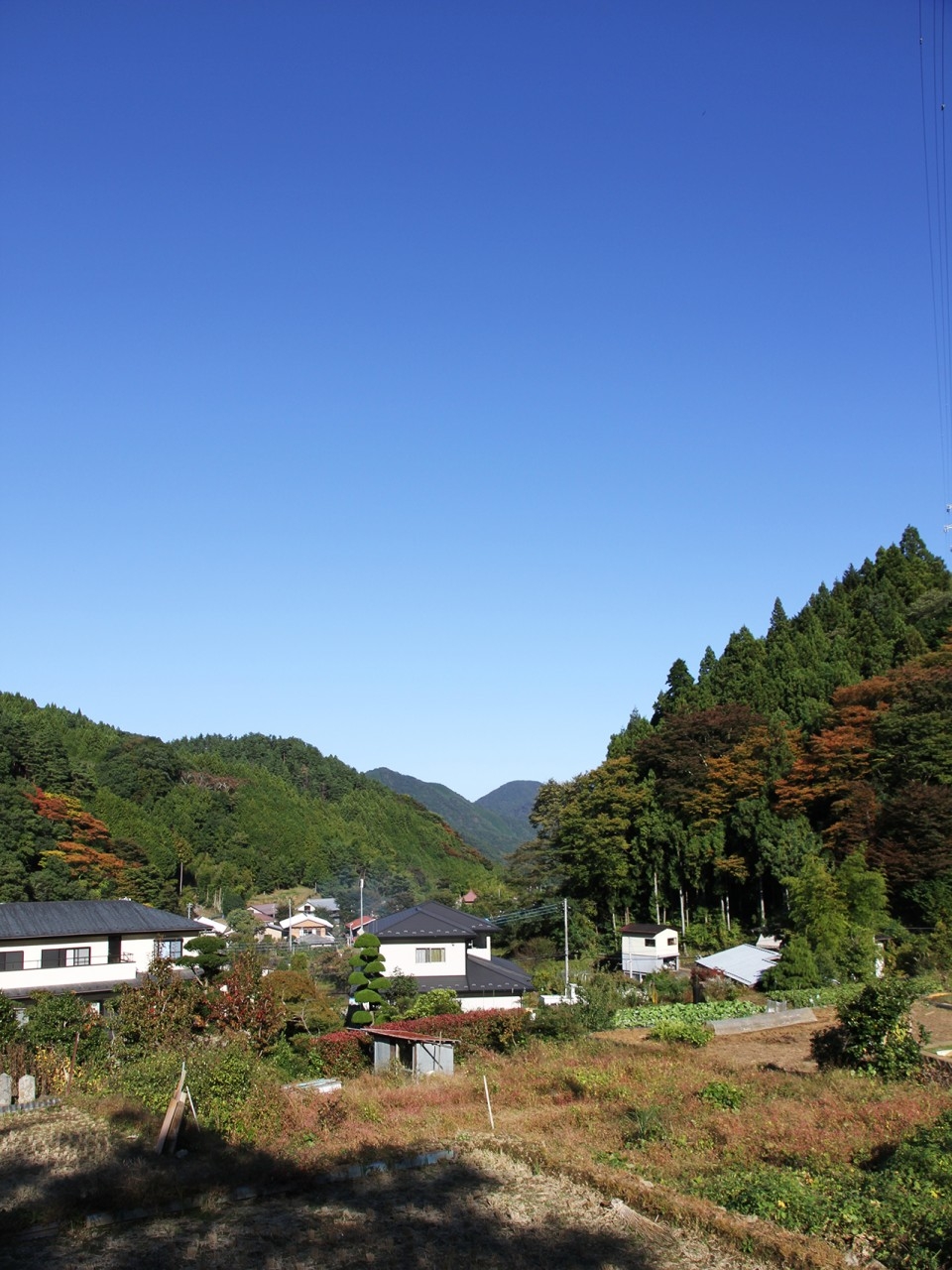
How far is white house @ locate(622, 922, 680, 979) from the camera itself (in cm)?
3191

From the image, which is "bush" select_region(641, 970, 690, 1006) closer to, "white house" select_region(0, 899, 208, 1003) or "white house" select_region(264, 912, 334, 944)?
"white house" select_region(0, 899, 208, 1003)

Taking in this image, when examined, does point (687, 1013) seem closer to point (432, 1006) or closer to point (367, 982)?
point (432, 1006)

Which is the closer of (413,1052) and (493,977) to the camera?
(413,1052)

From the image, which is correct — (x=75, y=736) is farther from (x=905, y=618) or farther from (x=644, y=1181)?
(x=644, y=1181)

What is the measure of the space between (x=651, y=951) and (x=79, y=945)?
18088 millimetres

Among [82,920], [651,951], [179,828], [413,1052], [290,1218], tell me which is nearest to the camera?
[290,1218]

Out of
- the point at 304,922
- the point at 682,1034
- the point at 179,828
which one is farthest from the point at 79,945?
the point at 179,828

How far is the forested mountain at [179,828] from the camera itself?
5062cm

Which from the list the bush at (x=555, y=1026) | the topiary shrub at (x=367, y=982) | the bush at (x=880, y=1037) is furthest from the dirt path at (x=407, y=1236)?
the topiary shrub at (x=367, y=982)

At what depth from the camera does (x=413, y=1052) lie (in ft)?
56.1

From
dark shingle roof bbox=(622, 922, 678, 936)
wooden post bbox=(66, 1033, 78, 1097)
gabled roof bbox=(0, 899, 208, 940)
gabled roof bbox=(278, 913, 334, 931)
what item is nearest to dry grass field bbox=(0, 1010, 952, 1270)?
wooden post bbox=(66, 1033, 78, 1097)

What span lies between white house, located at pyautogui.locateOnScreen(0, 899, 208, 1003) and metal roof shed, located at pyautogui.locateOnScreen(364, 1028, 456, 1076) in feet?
38.3

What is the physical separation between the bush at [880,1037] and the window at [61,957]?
20.3 metres

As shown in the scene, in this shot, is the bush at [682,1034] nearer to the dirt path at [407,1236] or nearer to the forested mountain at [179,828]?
the dirt path at [407,1236]
